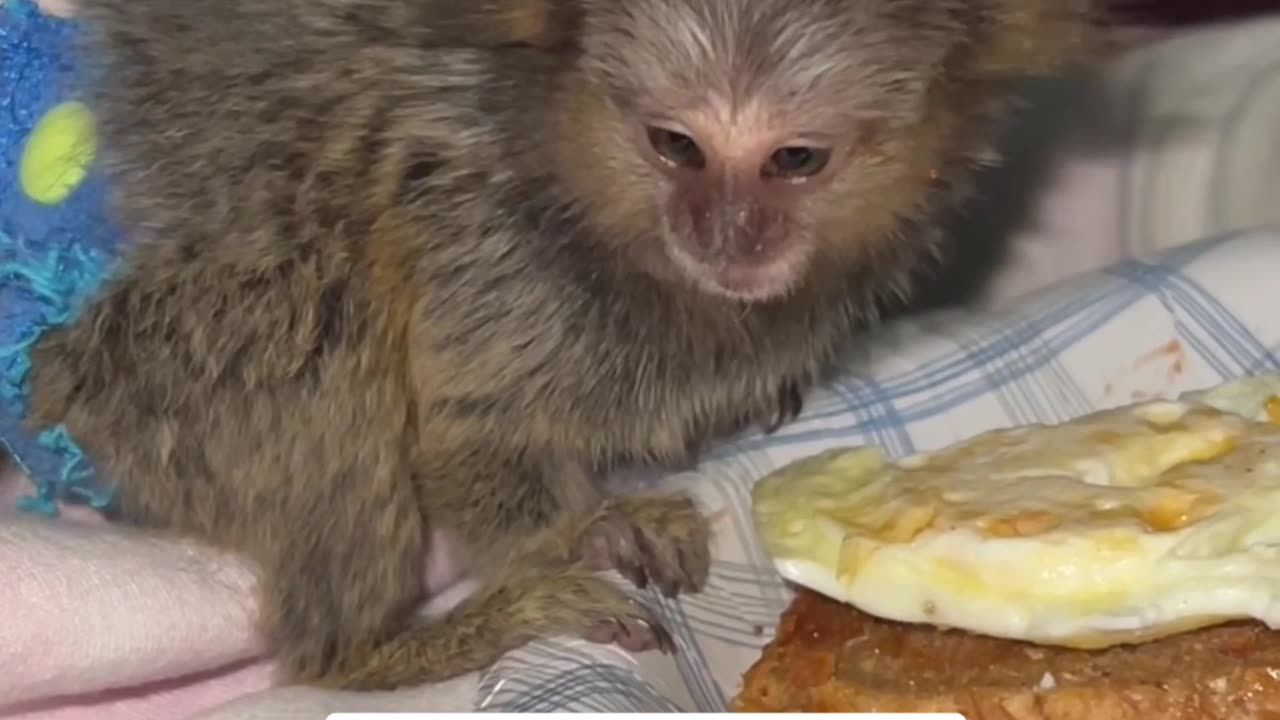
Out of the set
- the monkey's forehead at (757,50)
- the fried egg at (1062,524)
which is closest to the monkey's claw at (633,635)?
the fried egg at (1062,524)

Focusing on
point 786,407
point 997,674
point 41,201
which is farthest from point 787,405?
point 41,201

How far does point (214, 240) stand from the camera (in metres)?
1.47

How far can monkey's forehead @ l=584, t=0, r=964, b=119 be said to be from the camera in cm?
123

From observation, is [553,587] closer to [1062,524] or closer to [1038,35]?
[1062,524]

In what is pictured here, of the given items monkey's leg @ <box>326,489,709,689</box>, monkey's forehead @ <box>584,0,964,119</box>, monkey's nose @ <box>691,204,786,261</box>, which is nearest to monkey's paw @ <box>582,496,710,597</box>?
monkey's leg @ <box>326,489,709,689</box>

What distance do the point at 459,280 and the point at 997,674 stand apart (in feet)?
1.78

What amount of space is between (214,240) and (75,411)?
7.1 inches

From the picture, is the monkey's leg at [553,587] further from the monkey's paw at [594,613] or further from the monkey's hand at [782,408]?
the monkey's hand at [782,408]

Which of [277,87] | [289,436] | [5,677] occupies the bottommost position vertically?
[5,677]

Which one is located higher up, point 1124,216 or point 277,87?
point 277,87

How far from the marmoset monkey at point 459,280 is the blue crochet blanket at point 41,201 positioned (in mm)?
22

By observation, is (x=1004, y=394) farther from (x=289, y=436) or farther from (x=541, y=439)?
(x=289, y=436)

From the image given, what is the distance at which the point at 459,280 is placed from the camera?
1.50 meters

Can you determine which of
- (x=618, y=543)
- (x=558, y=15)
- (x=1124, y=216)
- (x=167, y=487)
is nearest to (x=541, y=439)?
(x=618, y=543)
